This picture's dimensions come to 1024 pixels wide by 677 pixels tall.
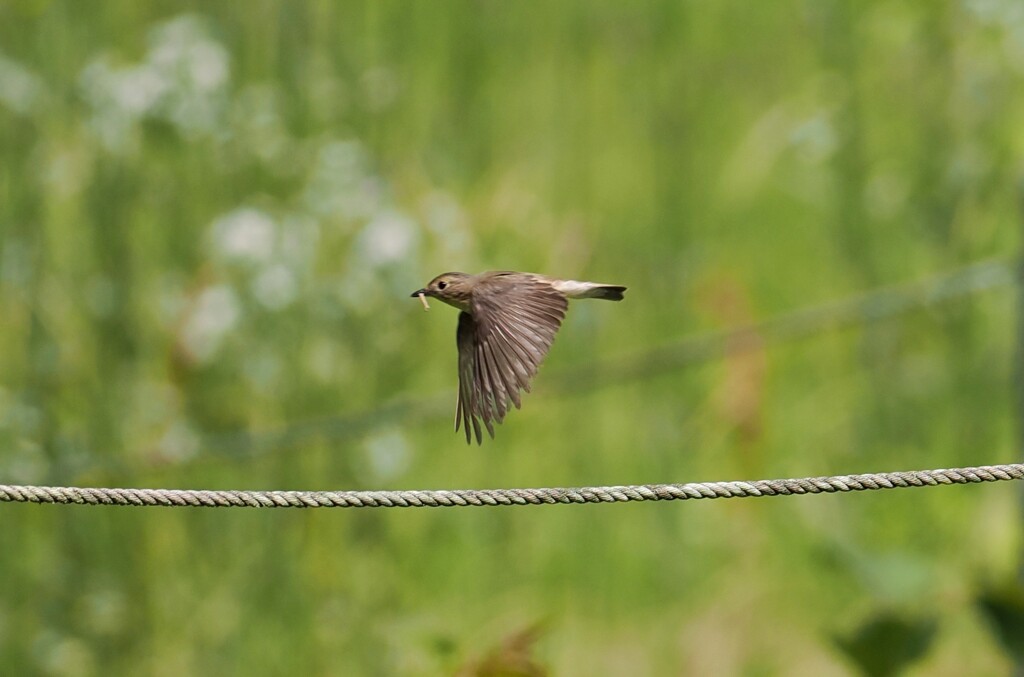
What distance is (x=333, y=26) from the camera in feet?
10.6

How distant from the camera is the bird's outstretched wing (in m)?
1.89

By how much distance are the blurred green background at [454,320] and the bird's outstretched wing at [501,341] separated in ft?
3.39

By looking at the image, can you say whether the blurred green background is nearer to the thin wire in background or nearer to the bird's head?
the thin wire in background

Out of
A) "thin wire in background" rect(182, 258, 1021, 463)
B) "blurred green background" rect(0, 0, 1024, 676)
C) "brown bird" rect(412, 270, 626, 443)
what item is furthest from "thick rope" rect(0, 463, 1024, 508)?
"thin wire in background" rect(182, 258, 1021, 463)

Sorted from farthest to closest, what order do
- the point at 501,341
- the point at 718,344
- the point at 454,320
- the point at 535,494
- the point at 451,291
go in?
the point at 718,344 < the point at 454,320 < the point at 451,291 < the point at 501,341 < the point at 535,494

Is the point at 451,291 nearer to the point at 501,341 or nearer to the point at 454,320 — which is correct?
the point at 501,341

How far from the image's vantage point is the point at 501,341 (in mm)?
1953

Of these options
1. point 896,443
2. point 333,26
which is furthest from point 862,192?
point 333,26

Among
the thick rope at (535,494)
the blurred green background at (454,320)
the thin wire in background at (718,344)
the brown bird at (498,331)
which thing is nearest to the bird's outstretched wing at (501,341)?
the brown bird at (498,331)

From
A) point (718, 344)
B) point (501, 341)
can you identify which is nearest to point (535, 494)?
point (501, 341)

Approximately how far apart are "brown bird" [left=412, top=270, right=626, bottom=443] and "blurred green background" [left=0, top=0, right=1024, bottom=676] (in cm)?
102

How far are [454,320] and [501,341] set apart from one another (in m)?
1.29

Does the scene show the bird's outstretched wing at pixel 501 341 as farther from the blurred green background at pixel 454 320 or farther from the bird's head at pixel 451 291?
the blurred green background at pixel 454 320

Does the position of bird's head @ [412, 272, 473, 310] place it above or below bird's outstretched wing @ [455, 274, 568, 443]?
above
